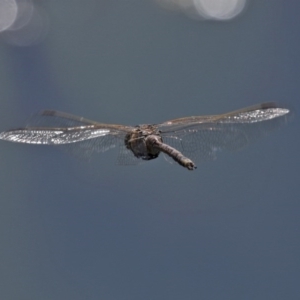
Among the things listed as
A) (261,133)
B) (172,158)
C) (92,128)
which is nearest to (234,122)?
(261,133)

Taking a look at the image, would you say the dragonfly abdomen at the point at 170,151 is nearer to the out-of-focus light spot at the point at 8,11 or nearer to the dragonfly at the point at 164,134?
the dragonfly at the point at 164,134

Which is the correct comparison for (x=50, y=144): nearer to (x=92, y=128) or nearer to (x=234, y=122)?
(x=92, y=128)

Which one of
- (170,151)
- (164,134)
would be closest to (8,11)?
(164,134)

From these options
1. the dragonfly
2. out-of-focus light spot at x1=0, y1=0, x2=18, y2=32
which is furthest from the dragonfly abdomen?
out-of-focus light spot at x1=0, y1=0, x2=18, y2=32

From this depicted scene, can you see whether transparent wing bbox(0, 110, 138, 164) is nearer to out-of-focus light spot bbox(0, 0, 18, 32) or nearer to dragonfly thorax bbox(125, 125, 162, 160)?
dragonfly thorax bbox(125, 125, 162, 160)

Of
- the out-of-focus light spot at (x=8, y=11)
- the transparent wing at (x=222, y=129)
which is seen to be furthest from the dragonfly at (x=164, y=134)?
the out-of-focus light spot at (x=8, y=11)

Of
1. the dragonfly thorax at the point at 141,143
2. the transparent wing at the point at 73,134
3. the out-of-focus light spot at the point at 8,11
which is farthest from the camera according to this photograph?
the out-of-focus light spot at the point at 8,11

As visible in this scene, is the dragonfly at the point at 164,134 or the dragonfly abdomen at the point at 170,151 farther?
the dragonfly at the point at 164,134

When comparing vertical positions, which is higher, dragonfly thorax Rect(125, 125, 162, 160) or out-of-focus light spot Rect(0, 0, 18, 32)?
out-of-focus light spot Rect(0, 0, 18, 32)
